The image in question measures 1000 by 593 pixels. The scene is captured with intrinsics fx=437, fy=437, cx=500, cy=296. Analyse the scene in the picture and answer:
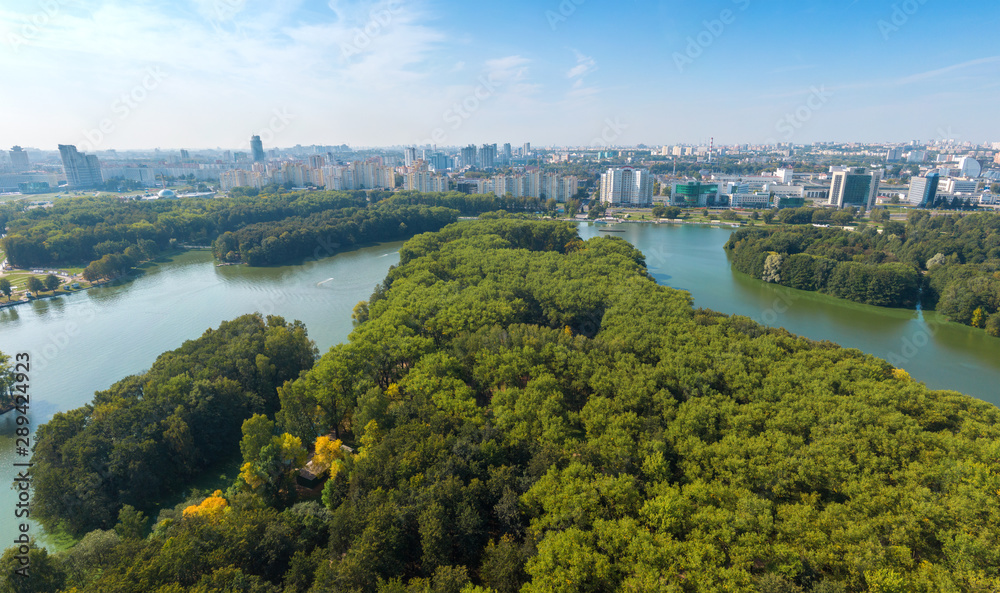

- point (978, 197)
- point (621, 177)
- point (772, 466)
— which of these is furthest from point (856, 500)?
point (978, 197)

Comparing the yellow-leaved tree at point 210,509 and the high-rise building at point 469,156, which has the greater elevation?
the high-rise building at point 469,156

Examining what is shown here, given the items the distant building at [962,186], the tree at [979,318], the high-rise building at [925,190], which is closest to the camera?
the tree at [979,318]

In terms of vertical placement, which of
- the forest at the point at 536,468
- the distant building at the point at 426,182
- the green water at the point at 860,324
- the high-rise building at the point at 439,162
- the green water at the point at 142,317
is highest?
the high-rise building at the point at 439,162

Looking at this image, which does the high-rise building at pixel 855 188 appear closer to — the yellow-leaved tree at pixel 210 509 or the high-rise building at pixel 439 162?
the yellow-leaved tree at pixel 210 509

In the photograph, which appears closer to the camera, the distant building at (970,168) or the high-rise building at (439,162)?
the distant building at (970,168)

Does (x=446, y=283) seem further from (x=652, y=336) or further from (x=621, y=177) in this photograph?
(x=621, y=177)

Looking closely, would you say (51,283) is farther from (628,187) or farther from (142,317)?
(628,187)

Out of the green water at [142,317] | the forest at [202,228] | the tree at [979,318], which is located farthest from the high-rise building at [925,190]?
the green water at [142,317]
